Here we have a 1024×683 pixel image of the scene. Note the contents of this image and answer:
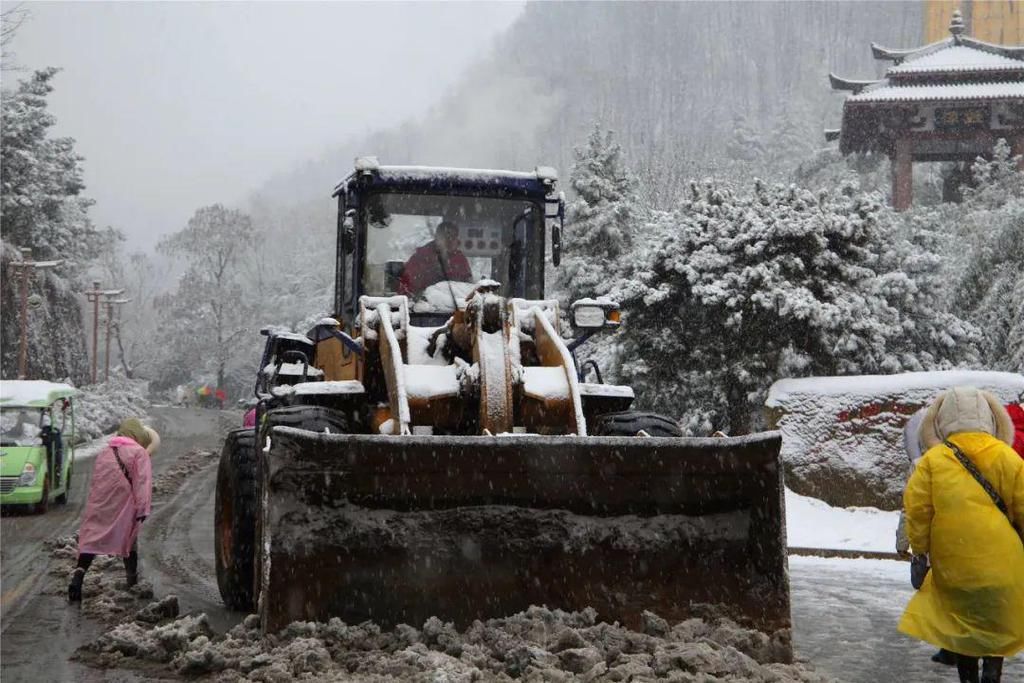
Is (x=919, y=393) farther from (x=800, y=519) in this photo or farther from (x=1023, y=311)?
(x=1023, y=311)

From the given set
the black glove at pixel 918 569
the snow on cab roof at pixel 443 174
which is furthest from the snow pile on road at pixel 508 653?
the snow on cab roof at pixel 443 174

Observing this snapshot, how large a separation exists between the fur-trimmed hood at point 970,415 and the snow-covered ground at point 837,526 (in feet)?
26.3

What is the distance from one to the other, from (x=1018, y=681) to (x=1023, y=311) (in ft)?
52.1

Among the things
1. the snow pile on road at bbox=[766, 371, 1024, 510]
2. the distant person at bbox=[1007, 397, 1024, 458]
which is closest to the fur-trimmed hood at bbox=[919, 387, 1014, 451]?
the distant person at bbox=[1007, 397, 1024, 458]

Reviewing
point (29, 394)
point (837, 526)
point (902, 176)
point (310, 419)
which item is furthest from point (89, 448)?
point (310, 419)

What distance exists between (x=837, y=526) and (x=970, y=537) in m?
9.81

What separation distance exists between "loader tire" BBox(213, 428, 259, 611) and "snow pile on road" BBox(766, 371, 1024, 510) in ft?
28.6

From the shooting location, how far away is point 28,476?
55.0 ft

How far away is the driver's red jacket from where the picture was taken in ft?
27.4

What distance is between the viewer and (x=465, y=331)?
7262 millimetres

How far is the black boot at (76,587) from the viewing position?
893 cm

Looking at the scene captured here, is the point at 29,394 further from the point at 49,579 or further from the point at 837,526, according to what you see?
the point at 837,526

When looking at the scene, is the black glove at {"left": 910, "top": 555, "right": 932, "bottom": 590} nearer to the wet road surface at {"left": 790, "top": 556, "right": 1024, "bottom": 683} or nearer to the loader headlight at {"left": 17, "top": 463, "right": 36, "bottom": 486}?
the wet road surface at {"left": 790, "top": 556, "right": 1024, "bottom": 683}

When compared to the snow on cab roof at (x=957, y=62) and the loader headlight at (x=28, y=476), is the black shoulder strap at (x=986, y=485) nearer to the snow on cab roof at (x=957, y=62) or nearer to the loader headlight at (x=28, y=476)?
the loader headlight at (x=28, y=476)
